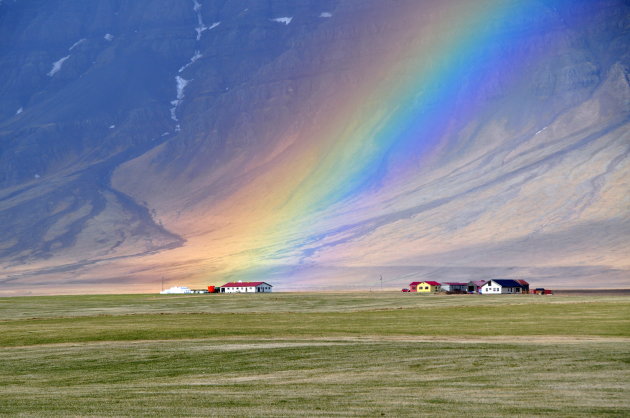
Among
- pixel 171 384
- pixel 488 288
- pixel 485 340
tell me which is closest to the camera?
pixel 171 384

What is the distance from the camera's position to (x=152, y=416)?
3406 centimetres

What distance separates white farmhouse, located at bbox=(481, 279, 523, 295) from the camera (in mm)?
175125

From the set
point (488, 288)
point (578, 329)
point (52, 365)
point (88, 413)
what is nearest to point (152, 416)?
point (88, 413)

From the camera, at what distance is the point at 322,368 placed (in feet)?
156

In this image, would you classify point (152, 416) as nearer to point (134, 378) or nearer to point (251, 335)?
point (134, 378)

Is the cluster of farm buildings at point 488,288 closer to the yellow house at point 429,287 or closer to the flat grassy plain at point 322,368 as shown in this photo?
the yellow house at point 429,287

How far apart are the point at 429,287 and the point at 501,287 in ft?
57.9

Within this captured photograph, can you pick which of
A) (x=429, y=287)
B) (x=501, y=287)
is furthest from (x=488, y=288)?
(x=429, y=287)

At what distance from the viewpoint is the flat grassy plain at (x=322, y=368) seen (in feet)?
117

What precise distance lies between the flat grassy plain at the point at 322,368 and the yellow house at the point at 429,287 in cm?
10163

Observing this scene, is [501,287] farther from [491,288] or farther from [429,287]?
[429,287]

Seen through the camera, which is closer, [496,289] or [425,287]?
[496,289]

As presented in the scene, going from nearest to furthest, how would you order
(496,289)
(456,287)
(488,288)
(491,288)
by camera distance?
1. (496,289)
2. (491,288)
3. (488,288)
4. (456,287)

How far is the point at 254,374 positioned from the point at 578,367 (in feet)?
51.9
